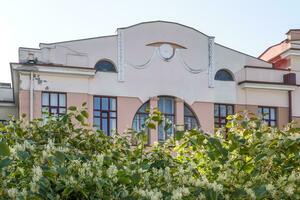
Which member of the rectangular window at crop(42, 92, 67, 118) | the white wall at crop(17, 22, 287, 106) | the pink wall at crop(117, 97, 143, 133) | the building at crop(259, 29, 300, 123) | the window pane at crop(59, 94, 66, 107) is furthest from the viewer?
the building at crop(259, 29, 300, 123)

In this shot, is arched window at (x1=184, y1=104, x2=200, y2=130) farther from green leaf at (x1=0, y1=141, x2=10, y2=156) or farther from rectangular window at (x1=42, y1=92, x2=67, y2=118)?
green leaf at (x1=0, y1=141, x2=10, y2=156)

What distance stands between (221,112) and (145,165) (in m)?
20.9

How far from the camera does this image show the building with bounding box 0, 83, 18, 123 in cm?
2531

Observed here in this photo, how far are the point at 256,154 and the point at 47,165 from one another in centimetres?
179

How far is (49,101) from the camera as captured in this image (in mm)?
22219

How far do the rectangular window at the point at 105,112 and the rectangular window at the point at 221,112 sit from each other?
4.59 meters

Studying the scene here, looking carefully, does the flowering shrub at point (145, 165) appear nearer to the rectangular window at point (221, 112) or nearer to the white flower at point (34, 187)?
the white flower at point (34, 187)

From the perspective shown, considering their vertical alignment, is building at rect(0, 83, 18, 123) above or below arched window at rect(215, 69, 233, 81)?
below

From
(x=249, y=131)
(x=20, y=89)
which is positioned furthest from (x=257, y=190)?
(x=20, y=89)

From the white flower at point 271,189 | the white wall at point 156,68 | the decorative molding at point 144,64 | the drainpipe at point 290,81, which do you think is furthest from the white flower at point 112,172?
the drainpipe at point 290,81

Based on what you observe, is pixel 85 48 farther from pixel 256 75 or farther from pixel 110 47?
pixel 256 75

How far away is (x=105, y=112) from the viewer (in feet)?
75.0

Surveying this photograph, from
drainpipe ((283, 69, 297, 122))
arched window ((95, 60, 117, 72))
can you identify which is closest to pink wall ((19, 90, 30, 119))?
arched window ((95, 60, 117, 72))

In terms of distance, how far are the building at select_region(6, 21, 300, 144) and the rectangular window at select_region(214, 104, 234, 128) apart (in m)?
0.04
